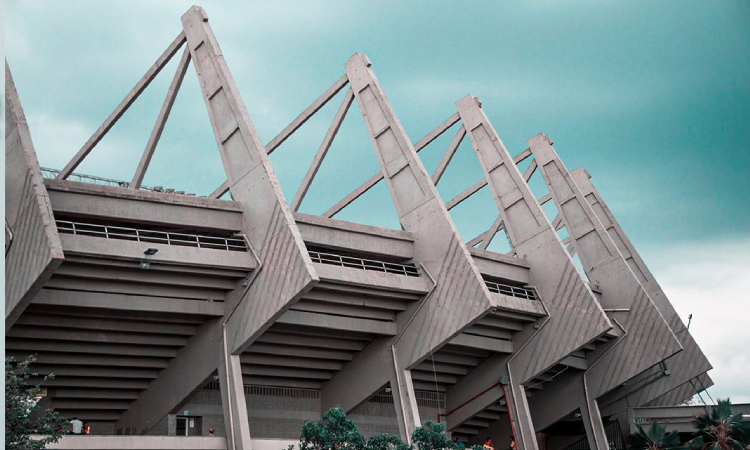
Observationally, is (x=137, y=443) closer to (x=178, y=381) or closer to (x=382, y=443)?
(x=178, y=381)

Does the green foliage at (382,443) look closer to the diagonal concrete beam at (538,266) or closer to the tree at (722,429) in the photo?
the diagonal concrete beam at (538,266)

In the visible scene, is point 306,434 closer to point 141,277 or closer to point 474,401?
point 141,277

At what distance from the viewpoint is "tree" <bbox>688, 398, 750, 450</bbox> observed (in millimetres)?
36188

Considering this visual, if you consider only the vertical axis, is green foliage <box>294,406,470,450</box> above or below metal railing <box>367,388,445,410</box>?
below

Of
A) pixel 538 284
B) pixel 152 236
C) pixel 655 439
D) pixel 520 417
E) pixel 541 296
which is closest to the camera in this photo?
pixel 152 236

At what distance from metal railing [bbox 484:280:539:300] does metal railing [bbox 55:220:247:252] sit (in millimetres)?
11476

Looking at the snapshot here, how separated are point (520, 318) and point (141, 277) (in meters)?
16.0

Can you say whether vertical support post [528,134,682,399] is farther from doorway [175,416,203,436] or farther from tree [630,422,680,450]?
doorway [175,416,203,436]

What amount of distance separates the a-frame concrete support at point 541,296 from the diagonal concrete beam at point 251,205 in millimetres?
13570

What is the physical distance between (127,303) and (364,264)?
879 centimetres

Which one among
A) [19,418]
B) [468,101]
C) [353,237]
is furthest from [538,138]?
[19,418]

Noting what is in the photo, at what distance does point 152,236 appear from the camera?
2745 centimetres

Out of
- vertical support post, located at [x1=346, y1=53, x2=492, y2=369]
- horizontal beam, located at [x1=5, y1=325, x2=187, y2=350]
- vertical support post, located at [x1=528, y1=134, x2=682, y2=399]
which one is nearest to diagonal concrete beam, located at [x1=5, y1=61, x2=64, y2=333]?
horizontal beam, located at [x1=5, y1=325, x2=187, y2=350]

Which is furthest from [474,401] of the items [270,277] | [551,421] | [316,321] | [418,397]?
[270,277]
